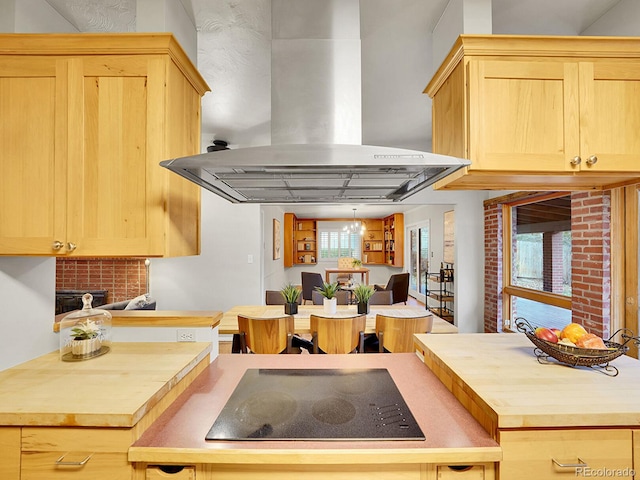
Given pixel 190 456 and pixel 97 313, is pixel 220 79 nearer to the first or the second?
pixel 97 313

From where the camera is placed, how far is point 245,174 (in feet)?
4.64

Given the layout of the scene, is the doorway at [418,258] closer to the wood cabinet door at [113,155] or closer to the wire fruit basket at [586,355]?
the wire fruit basket at [586,355]

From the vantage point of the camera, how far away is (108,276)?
4.86 metres

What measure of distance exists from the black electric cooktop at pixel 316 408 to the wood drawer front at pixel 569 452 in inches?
12.0

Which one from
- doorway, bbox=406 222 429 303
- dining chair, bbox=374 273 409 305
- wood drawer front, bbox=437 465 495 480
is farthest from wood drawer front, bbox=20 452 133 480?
doorway, bbox=406 222 429 303

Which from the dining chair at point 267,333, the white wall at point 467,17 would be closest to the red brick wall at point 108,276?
the dining chair at point 267,333

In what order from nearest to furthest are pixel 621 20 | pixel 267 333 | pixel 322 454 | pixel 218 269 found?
pixel 322 454 < pixel 621 20 < pixel 267 333 < pixel 218 269

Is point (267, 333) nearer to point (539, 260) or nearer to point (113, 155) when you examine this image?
point (113, 155)

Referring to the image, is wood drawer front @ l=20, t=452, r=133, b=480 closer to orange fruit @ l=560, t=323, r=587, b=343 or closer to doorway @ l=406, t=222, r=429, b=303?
orange fruit @ l=560, t=323, r=587, b=343

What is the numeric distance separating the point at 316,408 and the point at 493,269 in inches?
146

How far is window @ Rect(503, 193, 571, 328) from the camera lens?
10.2 ft

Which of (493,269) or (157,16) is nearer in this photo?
(157,16)

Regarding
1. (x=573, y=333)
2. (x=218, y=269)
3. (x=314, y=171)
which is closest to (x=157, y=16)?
(x=314, y=171)

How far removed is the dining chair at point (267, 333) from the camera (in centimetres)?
246
